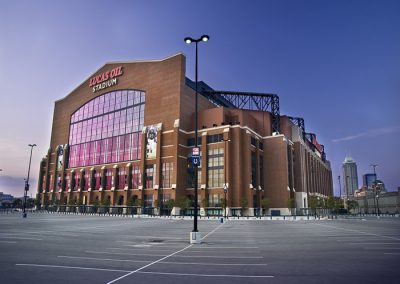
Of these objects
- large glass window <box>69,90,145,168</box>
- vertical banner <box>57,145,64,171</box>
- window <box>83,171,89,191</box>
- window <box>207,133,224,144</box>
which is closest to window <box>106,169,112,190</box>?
large glass window <box>69,90,145,168</box>

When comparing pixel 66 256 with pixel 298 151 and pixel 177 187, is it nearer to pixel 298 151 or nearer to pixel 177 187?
pixel 177 187

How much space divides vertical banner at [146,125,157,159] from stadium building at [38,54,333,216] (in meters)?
0.39

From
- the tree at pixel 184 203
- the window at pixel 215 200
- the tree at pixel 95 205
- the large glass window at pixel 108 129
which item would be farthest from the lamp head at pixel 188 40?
the tree at pixel 95 205

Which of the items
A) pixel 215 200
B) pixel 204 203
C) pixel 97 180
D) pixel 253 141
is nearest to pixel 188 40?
pixel 204 203

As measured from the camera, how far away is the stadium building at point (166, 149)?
85.9 m

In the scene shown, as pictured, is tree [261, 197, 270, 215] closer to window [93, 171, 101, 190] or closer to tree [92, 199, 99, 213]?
tree [92, 199, 99, 213]

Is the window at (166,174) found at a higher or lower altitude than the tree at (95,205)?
higher

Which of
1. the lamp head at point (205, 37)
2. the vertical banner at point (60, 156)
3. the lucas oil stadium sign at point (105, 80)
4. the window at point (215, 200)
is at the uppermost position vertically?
the lucas oil stadium sign at point (105, 80)

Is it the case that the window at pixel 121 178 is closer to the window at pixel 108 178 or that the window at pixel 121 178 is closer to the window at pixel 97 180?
the window at pixel 108 178

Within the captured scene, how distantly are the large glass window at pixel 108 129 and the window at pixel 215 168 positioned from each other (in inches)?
964

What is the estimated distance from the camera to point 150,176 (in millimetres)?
90938

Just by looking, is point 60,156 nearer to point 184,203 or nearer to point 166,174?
point 166,174

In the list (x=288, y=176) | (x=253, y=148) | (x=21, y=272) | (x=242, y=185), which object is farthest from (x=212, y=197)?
(x=21, y=272)

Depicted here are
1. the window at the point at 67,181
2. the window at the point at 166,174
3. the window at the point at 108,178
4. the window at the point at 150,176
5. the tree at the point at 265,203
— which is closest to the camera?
the window at the point at 166,174
